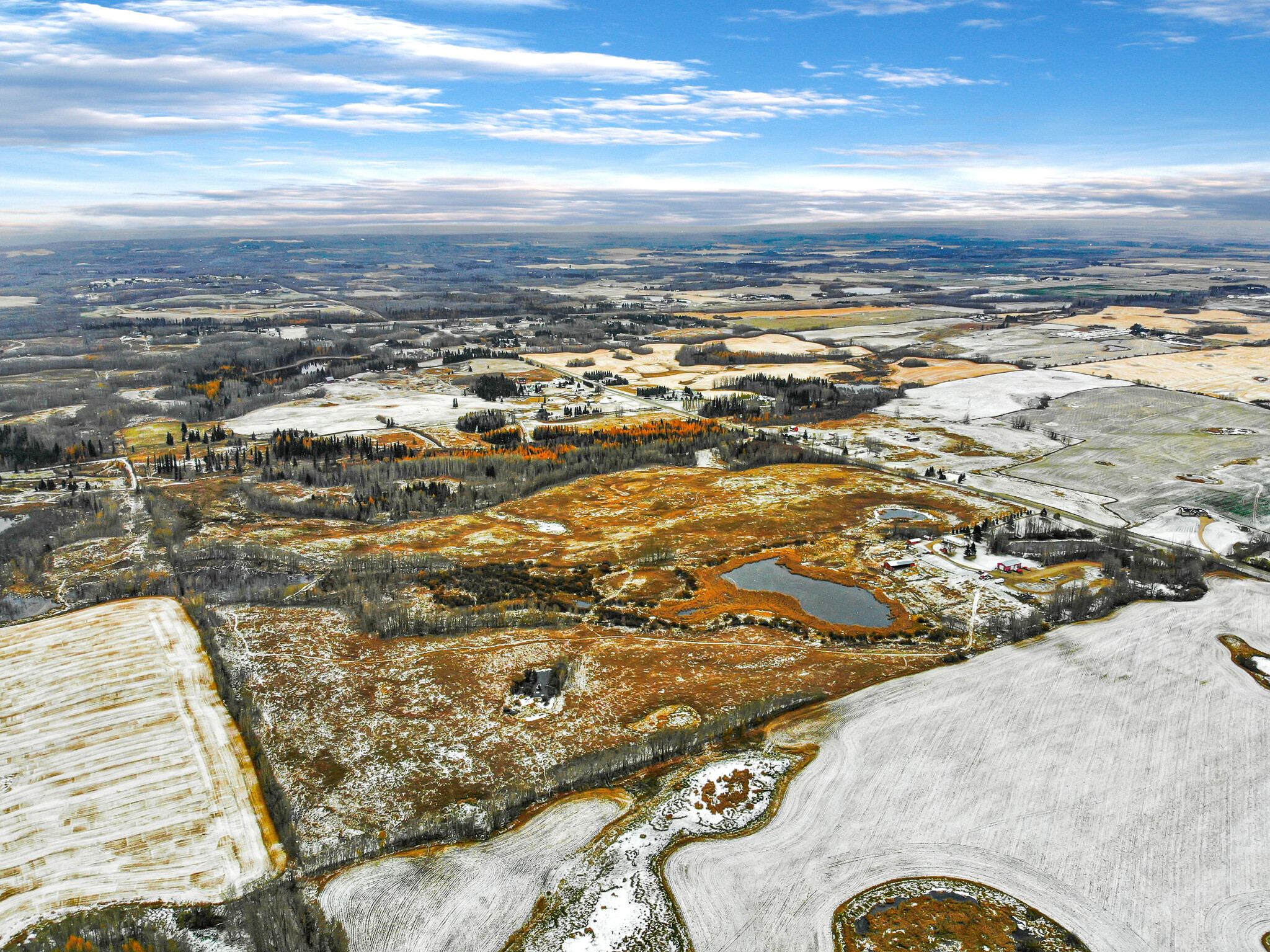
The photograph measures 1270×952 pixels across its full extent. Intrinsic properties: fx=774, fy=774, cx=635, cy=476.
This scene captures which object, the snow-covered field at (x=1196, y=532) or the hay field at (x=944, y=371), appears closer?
the snow-covered field at (x=1196, y=532)

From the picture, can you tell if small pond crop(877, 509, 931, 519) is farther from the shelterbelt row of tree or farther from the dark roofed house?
the dark roofed house

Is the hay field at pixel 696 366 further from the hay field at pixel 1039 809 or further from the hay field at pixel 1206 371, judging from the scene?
the hay field at pixel 1039 809

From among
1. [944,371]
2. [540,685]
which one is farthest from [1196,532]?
[944,371]

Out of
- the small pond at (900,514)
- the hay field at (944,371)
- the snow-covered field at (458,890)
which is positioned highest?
the hay field at (944,371)

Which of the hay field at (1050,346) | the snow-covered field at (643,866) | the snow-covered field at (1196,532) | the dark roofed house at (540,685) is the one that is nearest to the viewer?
the snow-covered field at (643,866)

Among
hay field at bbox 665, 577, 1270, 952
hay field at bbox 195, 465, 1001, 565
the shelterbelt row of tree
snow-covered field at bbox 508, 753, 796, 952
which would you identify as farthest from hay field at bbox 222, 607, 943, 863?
the shelterbelt row of tree

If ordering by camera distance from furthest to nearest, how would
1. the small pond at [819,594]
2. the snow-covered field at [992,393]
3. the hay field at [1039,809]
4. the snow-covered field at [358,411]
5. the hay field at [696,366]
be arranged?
1. the hay field at [696,366]
2. the snow-covered field at [992,393]
3. the snow-covered field at [358,411]
4. the small pond at [819,594]
5. the hay field at [1039,809]

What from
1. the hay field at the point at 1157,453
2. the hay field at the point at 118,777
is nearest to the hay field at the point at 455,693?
the hay field at the point at 118,777
